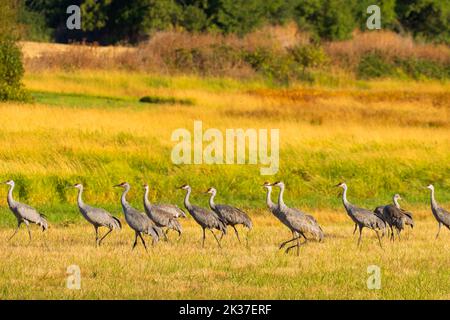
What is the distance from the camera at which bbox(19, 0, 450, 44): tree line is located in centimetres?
8062

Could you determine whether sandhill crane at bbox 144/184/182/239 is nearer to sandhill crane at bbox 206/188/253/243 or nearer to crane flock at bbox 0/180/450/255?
crane flock at bbox 0/180/450/255

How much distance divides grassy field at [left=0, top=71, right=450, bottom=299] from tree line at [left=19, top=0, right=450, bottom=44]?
23.1 m

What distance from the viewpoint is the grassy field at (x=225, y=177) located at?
54.9ft

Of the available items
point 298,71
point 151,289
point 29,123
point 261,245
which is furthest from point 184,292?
point 298,71

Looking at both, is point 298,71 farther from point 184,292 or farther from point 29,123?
point 184,292

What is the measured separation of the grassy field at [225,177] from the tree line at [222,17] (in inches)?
910

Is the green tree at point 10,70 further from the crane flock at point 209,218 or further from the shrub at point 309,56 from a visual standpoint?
the crane flock at point 209,218

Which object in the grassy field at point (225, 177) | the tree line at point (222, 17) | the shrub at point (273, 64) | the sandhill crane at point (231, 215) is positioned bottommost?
the grassy field at point (225, 177)

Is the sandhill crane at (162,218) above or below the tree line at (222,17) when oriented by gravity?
below

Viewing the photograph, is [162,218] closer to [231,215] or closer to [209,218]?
[209,218]

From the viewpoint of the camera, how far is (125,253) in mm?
19047

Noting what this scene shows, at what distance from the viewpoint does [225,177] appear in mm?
29312

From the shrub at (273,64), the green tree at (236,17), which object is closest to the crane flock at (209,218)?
the shrub at (273,64)

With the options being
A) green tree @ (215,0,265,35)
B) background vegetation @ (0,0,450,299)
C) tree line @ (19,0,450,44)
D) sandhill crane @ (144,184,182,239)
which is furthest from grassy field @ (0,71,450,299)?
green tree @ (215,0,265,35)
